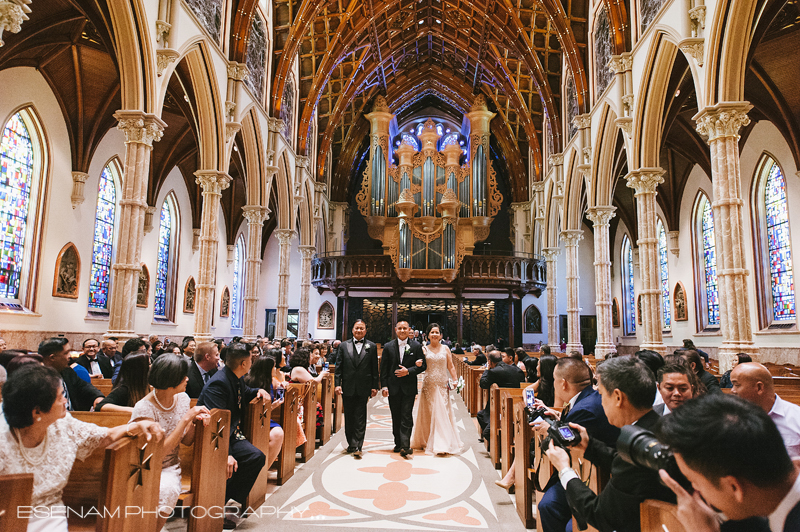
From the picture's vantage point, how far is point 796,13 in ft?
36.9

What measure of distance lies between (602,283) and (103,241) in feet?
48.1

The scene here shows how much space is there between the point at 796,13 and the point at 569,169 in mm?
7475

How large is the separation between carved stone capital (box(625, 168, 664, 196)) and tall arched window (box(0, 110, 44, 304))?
1451 centimetres

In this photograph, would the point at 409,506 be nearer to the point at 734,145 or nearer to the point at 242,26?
the point at 734,145

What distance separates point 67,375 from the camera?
449cm

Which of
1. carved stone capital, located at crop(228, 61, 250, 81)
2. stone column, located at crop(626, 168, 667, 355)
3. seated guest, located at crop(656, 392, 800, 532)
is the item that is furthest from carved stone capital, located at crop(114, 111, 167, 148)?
stone column, located at crop(626, 168, 667, 355)

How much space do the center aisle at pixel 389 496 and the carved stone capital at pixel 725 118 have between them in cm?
668

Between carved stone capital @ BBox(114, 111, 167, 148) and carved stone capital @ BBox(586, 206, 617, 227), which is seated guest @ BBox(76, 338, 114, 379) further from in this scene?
carved stone capital @ BBox(586, 206, 617, 227)

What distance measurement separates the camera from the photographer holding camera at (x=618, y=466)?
1966 millimetres

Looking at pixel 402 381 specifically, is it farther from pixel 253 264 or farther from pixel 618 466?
pixel 253 264

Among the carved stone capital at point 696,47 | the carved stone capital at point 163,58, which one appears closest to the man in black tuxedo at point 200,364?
the carved stone capital at point 163,58

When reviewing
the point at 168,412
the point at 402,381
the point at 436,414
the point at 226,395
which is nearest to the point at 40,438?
the point at 168,412

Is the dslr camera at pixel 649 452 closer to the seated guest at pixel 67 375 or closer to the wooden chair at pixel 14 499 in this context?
the wooden chair at pixel 14 499

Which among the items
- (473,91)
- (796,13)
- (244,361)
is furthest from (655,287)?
(473,91)
